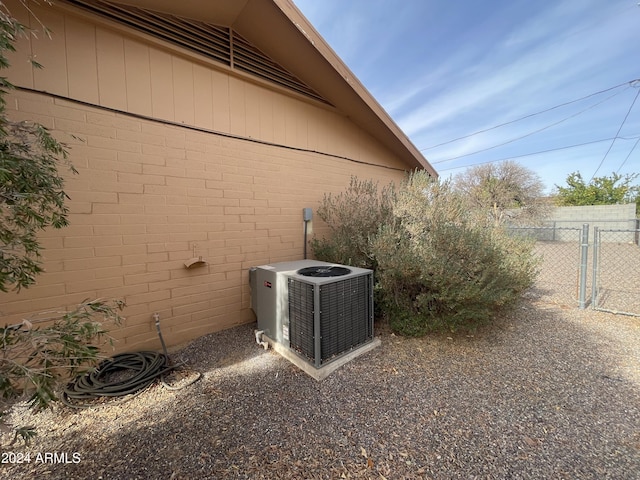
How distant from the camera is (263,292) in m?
3.16

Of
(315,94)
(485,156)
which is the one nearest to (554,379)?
(315,94)

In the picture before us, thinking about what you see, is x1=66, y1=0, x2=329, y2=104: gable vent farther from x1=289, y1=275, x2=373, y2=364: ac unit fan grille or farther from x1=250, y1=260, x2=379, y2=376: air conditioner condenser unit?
x1=289, y1=275, x2=373, y2=364: ac unit fan grille

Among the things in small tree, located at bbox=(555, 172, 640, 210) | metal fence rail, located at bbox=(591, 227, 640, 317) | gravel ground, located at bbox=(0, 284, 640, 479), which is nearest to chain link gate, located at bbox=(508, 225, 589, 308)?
metal fence rail, located at bbox=(591, 227, 640, 317)

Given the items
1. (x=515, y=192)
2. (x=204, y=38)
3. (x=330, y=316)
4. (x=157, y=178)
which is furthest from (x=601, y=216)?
(x=157, y=178)

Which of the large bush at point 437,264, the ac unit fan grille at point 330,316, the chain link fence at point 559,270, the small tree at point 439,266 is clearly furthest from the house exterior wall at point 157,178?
the chain link fence at point 559,270

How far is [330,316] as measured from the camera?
2.61 meters

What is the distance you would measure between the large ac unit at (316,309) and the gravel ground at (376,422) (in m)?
0.23

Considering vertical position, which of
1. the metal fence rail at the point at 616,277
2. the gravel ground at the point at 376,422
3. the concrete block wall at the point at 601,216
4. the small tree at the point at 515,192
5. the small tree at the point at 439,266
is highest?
the small tree at the point at 515,192

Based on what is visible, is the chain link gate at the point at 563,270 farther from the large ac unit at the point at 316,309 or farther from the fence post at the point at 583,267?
the large ac unit at the point at 316,309

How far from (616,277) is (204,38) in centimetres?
973

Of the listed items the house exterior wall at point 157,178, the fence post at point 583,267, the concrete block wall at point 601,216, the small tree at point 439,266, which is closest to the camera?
the house exterior wall at point 157,178

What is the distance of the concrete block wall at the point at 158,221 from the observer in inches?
99.0

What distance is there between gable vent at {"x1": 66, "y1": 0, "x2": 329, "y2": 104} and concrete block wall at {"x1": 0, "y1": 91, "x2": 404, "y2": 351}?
3.18 ft

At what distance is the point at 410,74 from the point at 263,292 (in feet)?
29.2
